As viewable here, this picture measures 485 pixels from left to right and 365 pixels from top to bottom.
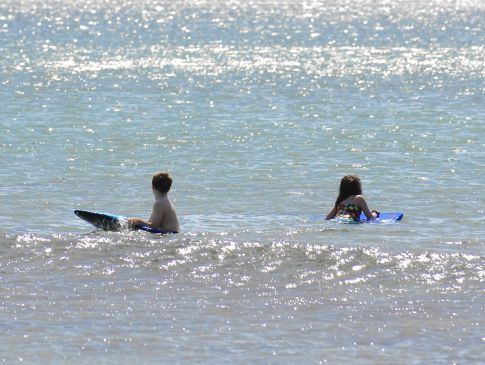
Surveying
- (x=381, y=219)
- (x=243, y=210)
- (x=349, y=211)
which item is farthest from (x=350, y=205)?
(x=243, y=210)

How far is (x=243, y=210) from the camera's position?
19.3 metres

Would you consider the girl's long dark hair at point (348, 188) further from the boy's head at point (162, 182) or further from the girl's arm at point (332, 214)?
the boy's head at point (162, 182)

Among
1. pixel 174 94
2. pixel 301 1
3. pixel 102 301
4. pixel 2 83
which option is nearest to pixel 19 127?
pixel 174 94

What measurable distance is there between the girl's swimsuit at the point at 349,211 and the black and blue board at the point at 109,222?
2.95 meters

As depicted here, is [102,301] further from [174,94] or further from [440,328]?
[174,94]

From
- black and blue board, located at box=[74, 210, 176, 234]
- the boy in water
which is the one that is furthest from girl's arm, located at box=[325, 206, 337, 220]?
black and blue board, located at box=[74, 210, 176, 234]

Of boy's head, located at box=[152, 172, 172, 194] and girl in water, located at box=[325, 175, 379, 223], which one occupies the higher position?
boy's head, located at box=[152, 172, 172, 194]

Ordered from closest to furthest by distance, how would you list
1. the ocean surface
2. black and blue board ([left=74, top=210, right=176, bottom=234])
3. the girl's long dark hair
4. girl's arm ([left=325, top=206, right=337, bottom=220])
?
the ocean surface
black and blue board ([left=74, top=210, right=176, bottom=234])
girl's arm ([left=325, top=206, right=337, bottom=220])
the girl's long dark hair

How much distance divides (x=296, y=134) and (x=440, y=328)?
18113 millimetres

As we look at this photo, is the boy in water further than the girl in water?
No

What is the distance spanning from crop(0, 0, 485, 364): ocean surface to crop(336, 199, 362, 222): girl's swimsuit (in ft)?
1.28

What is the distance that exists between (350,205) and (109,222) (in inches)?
144

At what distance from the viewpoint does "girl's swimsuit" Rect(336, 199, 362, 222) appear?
17.8 metres

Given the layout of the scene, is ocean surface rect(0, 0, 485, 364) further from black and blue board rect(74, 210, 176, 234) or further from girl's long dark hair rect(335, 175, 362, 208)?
girl's long dark hair rect(335, 175, 362, 208)
